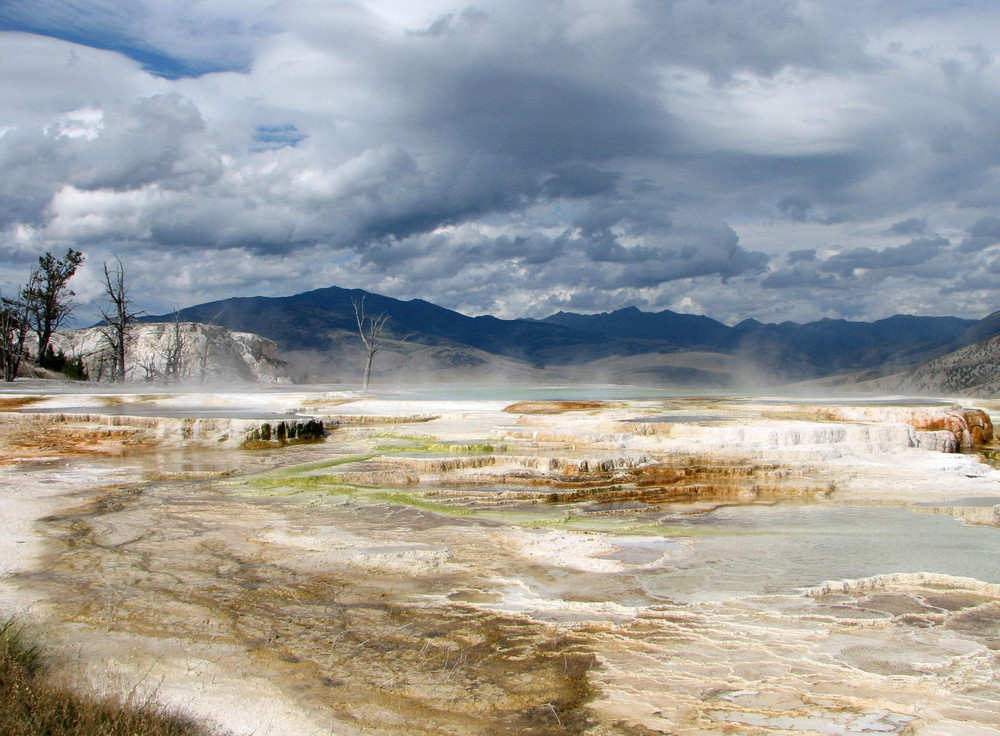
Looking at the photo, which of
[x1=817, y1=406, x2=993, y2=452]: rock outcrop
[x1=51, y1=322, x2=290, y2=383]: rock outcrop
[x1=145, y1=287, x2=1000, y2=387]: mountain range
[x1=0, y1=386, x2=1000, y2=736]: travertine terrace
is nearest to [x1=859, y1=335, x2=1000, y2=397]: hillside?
[x1=817, y1=406, x2=993, y2=452]: rock outcrop

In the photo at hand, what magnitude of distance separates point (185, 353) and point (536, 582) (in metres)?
44.7

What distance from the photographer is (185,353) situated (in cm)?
4616

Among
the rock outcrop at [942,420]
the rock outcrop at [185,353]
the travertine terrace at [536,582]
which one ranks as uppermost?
the rock outcrop at [185,353]

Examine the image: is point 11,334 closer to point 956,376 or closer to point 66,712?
point 66,712

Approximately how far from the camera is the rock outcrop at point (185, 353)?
45312 mm

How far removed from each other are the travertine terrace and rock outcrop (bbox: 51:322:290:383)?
34089 millimetres

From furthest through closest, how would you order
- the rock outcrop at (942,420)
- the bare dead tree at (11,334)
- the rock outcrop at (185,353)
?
the rock outcrop at (185,353) < the bare dead tree at (11,334) < the rock outcrop at (942,420)

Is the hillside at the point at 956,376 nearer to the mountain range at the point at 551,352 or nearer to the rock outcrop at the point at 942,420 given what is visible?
the rock outcrop at the point at 942,420

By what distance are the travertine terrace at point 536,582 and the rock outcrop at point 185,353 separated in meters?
34.1

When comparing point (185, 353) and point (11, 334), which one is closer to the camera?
point (11, 334)

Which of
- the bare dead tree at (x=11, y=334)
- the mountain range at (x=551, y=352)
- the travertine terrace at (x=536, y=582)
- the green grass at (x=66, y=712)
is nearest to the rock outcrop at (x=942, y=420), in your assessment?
the travertine terrace at (x=536, y=582)

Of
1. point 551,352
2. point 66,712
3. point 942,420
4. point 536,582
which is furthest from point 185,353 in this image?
point 551,352

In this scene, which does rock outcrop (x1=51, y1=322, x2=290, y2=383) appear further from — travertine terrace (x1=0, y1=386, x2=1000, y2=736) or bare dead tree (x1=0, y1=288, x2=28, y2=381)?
travertine terrace (x1=0, y1=386, x2=1000, y2=736)

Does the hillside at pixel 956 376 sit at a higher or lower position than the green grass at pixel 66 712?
higher
